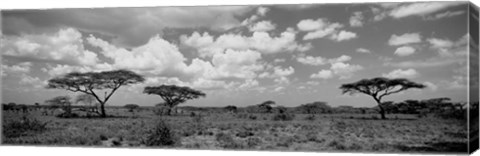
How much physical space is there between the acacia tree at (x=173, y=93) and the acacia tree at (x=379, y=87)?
2.76 meters

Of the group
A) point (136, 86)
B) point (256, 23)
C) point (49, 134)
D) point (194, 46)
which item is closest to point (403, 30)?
point (256, 23)

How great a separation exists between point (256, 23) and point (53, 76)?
13.8 ft

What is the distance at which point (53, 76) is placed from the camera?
13.8 m

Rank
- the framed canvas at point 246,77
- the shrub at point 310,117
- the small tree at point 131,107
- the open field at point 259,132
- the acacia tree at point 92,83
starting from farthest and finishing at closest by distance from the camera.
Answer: the acacia tree at point 92,83
the small tree at point 131,107
the shrub at point 310,117
the open field at point 259,132
the framed canvas at point 246,77

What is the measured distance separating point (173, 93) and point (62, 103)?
92.0 inches

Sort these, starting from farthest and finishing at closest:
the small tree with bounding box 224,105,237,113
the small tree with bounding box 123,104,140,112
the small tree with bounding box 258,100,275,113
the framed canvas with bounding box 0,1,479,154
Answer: the small tree with bounding box 123,104,140,112 → the small tree with bounding box 224,105,237,113 → the small tree with bounding box 258,100,275,113 → the framed canvas with bounding box 0,1,479,154

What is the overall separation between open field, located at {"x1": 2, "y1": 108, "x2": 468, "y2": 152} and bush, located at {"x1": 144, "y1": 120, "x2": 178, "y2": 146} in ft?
0.07

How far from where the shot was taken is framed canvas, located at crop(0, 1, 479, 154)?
1170 centimetres

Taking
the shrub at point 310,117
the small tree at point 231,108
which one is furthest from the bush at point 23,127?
the shrub at point 310,117

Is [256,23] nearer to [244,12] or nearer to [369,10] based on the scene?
[244,12]

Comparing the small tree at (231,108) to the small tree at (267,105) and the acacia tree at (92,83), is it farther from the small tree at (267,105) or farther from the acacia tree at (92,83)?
the acacia tree at (92,83)

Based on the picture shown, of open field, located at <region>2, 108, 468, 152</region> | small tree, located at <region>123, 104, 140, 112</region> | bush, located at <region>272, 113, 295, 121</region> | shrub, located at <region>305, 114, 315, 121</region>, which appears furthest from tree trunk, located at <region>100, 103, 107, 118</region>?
shrub, located at <region>305, 114, 315, 121</region>

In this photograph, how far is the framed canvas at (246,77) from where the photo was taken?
1170 centimetres

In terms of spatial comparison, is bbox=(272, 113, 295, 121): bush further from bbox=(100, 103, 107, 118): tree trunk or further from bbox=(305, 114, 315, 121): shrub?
bbox=(100, 103, 107, 118): tree trunk
